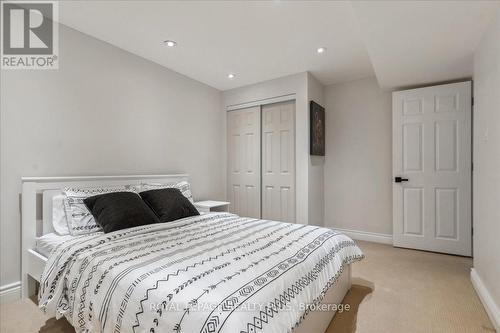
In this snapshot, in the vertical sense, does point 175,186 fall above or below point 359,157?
below

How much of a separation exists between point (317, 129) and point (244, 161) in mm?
1279

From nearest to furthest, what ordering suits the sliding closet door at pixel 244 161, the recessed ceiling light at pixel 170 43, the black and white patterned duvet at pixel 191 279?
1. the black and white patterned duvet at pixel 191 279
2. the recessed ceiling light at pixel 170 43
3. the sliding closet door at pixel 244 161

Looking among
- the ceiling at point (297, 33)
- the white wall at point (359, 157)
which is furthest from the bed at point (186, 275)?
the white wall at point (359, 157)

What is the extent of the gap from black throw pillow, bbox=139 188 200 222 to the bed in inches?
10.1

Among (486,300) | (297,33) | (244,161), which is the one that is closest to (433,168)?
(486,300)

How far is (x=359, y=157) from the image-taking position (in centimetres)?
390

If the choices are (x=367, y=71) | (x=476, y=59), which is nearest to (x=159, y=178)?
(x=367, y=71)

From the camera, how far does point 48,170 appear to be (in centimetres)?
230

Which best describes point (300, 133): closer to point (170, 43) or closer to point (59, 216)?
point (170, 43)

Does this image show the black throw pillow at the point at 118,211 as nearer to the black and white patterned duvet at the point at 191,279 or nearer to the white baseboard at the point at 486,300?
the black and white patterned duvet at the point at 191,279

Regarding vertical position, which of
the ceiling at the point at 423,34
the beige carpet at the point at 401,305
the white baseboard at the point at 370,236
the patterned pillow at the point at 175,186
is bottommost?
the beige carpet at the point at 401,305

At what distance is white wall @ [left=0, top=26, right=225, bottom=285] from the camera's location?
212 cm

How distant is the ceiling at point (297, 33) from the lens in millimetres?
1973

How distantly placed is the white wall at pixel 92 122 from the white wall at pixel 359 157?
2.17 m
